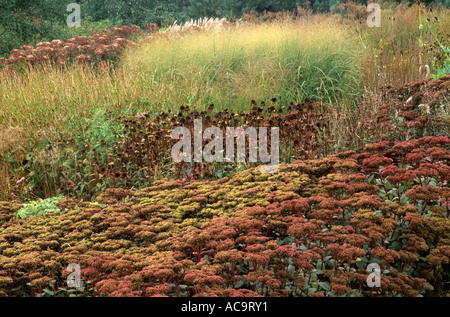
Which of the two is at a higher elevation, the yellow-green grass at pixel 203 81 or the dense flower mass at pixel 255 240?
the yellow-green grass at pixel 203 81

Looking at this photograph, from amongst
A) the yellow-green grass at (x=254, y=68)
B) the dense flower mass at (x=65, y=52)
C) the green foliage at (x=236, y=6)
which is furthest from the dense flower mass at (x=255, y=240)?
the green foliage at (x=236, y=6)

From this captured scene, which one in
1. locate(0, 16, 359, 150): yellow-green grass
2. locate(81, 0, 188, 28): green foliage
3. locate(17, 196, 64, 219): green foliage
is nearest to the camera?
locate(17, 196, 64, 219): green foliage

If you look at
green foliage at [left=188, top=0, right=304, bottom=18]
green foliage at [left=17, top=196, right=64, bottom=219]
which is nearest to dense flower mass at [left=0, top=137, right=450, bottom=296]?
green foliage at [left=17, top=196, right=64, bottom=219]

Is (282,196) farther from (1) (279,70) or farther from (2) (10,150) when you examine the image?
(1) (279,70)

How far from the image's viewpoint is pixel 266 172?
412 centimetres

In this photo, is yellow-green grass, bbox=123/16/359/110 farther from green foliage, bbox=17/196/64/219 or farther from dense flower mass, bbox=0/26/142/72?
green foliage, bbox=17/196/64/219

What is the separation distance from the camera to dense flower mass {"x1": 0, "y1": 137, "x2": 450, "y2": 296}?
254 cm

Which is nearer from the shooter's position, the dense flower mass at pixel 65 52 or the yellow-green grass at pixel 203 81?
the yellow-green grass at pixel 203 81

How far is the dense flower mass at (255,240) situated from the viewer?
2545mm

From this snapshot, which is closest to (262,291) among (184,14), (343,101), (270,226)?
(270,226)

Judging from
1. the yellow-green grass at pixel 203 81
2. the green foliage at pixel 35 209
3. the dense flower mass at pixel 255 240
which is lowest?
the green foliage at pixel 35 209

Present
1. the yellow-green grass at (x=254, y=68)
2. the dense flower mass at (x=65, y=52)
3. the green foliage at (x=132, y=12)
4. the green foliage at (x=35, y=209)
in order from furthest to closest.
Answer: the green foliage at (x=132, y=12) → the dense flower mass at (x=65, y=52) → the yellow-green grass at (x=254, y=68) → the green foliage at (x=35, y=209)

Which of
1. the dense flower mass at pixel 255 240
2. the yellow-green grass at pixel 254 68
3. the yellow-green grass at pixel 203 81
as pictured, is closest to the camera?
the dense flower mass at pixel 255 240

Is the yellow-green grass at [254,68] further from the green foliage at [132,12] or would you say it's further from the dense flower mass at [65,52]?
the green foliage at [132,12]
